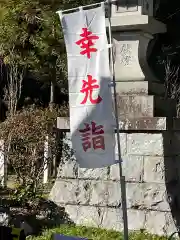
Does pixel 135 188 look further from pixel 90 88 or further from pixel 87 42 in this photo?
pixel 87 42

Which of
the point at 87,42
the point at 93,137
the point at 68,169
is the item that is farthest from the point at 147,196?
the point at 87,42

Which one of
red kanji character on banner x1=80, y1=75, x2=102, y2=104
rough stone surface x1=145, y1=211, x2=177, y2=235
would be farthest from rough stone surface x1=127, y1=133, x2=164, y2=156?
red kanji character on banner x1=80, y1=75, x2=102, y2=104

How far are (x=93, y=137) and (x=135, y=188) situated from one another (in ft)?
4.76

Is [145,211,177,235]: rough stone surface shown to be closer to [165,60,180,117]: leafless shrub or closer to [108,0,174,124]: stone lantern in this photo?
[108,0,174,124]: stone lantern

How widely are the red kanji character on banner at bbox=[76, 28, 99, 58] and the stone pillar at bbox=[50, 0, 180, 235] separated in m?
1.22

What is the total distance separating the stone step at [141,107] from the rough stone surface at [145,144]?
0.27m

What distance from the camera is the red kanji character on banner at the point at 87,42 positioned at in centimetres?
557

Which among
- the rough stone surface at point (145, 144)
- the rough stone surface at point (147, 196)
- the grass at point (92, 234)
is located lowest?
the grass at point (92, 234)

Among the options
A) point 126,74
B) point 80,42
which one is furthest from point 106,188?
point 80,42

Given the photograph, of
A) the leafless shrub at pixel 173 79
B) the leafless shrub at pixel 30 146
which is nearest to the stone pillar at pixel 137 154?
the leafless shrub at pixel 30 146

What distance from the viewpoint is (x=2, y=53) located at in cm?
1203

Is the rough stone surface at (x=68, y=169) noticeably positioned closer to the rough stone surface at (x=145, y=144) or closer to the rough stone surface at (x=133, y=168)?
the rough stone surface at (x=133, y=168)

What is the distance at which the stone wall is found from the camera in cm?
660

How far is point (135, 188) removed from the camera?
6707mm
